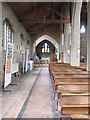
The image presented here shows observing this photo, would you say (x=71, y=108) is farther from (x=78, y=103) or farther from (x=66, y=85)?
(x=66, y=85)

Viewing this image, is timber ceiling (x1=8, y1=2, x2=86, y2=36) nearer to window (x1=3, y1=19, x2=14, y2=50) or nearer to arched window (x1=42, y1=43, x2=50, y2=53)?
window (x1=3, y1=19, x2=14, y2=50)

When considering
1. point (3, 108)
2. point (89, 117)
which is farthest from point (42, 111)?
point (89, 117)

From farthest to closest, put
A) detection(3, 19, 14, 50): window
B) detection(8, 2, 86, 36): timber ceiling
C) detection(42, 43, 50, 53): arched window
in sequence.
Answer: detection(42, 43, 50, 53): arched window, detection(8, 2, 86, 36): timber ceiling, detection(3, 19, 14, 50): window

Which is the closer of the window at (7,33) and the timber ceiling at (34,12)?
the window at (7,33)

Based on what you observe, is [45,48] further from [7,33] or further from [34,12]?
[7,33]

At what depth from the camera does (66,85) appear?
2.43m

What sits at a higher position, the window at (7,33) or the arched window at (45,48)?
the arched window at (45,48)

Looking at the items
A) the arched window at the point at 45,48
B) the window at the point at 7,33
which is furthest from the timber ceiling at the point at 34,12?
the arched window at the point at 45,48

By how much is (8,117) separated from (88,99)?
5.25 feet

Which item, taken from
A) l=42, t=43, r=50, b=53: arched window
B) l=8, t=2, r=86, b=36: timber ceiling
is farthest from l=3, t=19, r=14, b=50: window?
l=42, t=43, r=50, b=53: arched window

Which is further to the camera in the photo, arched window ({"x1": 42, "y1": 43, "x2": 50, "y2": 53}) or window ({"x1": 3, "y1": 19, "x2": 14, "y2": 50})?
arched window ({"x1": 42, "y1": 43, "x2": 50, "y2": 53})

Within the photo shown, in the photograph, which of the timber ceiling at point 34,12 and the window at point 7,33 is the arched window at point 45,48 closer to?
the timber ceiling at point 34,12

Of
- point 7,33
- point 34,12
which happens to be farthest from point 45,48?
point 7,33

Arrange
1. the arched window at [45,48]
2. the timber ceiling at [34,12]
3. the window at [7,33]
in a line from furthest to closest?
1. the arched window at [45,48]
2. the timber ceiling at [34,12]
3. the window at [7,33]
